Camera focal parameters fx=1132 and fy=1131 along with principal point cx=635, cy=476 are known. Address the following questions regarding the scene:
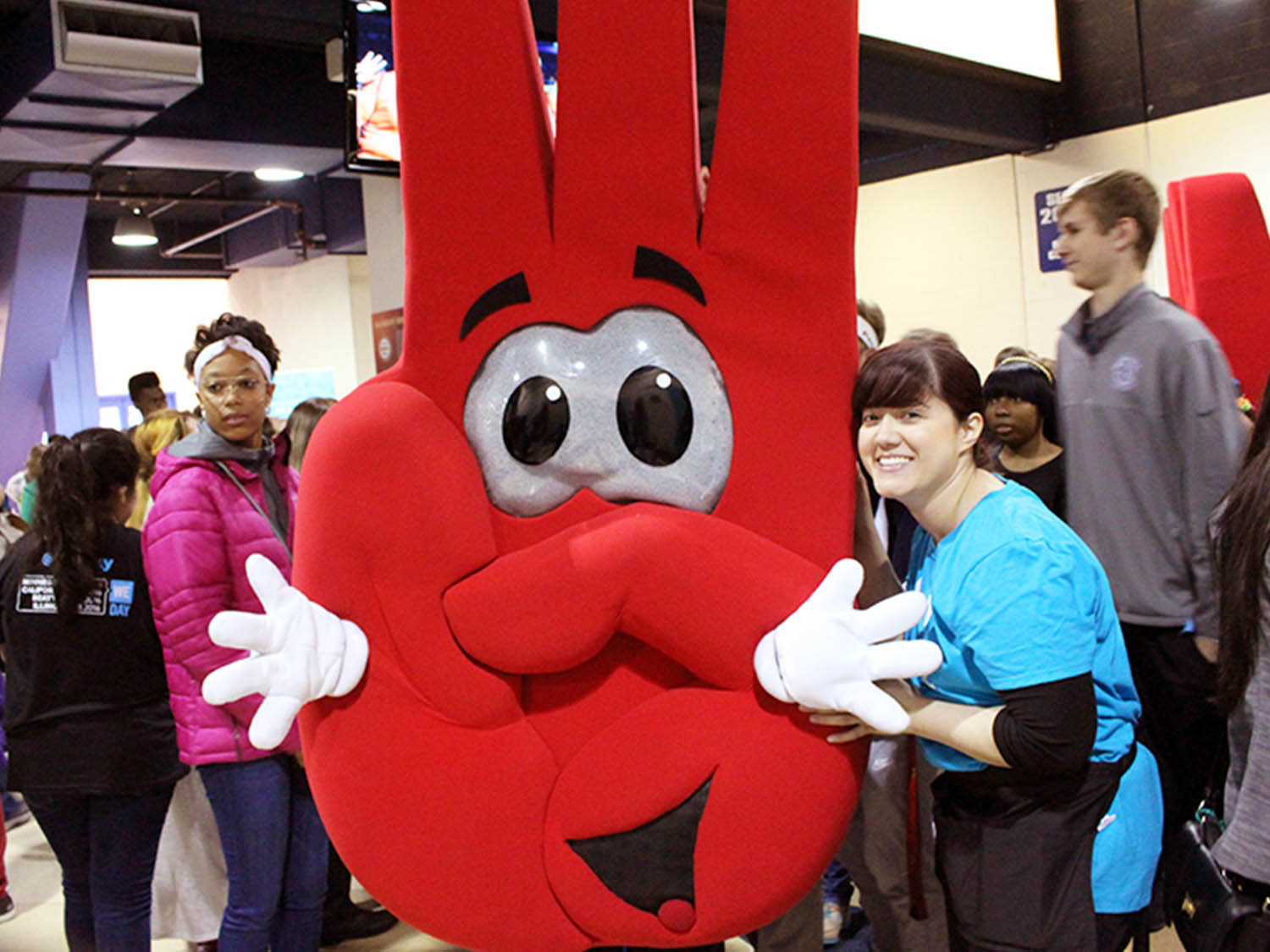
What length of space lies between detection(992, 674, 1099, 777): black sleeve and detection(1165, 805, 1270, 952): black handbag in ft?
1.01

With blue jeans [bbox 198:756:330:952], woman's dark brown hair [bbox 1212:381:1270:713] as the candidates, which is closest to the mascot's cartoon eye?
woman's dark brown hair [bbox 1212:381:1270:713]

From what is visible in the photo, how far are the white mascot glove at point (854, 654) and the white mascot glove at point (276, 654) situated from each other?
0.54 m

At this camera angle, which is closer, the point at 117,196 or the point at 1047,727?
the point at 1047,727

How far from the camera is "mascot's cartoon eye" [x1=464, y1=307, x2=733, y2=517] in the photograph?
138cm

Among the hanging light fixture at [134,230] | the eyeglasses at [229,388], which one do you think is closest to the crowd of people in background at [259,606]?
the eyeglasses at [229,388]

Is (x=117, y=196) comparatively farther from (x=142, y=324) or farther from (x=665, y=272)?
(x=665, y=272)

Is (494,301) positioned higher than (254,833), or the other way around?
(494,301)

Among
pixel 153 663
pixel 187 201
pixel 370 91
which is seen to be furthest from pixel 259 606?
pixel 187 201

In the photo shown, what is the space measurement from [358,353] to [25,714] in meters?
7.94

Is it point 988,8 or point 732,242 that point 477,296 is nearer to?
point 732,242

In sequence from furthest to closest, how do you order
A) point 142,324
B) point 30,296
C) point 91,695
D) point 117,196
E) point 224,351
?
point 142,324 < point 117,196 < point 30,296 < point 91,695 < point 224,351

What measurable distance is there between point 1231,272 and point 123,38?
4.27 metres

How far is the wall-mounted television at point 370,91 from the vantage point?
444 cm

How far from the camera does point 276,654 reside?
130 cm
